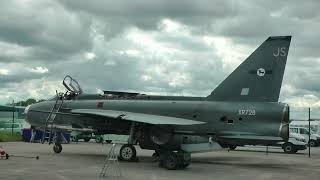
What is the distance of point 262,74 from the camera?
18141mm

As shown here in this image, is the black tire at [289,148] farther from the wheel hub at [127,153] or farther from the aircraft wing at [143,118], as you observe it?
the wheel hub at [127,153]

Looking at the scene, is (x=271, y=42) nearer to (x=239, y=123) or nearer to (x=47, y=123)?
(x=239, y=123)

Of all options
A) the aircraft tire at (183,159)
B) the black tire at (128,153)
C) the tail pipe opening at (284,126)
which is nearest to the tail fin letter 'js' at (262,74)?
the tail pipe opening at (284,126)

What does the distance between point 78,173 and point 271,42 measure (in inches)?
356

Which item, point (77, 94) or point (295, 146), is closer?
point (77, 94)

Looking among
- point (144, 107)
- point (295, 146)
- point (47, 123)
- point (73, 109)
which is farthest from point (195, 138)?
point (295, 146)

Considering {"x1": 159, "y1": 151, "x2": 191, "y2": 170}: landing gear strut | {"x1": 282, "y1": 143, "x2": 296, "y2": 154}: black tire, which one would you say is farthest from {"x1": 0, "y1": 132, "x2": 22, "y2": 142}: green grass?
{"x1": 159, "y1": 151, "x2": 191, "y2": 170}: landing gear strut

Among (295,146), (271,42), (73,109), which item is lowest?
(295,146)

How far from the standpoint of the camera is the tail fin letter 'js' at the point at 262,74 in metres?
17.9

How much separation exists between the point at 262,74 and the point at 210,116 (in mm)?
2642

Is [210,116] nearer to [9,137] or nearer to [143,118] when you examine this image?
[143,118]

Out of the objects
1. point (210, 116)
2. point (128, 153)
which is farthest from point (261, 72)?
point (128, 153)

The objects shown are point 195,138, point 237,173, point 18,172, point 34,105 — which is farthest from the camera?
point 34,105

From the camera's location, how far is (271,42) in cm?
1819
